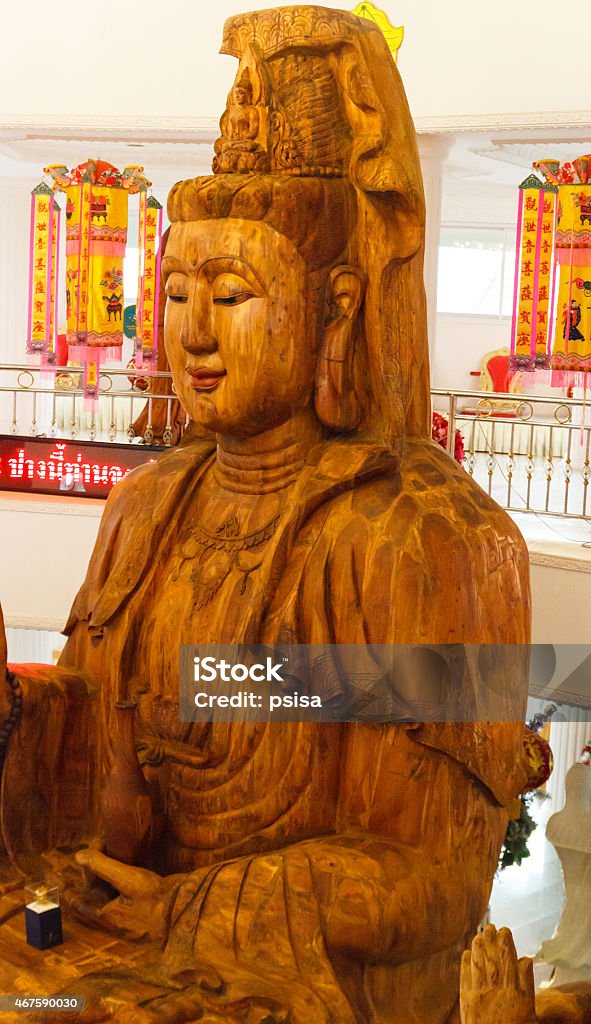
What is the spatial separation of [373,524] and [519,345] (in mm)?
5768

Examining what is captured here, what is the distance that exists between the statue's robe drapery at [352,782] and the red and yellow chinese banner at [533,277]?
5.48m

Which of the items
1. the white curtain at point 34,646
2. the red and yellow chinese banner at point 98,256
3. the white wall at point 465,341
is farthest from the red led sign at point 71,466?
the white wall at point 465,341

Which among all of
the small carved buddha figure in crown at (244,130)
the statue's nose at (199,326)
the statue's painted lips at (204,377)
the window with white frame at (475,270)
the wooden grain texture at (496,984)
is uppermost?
the window with white frame at (475,270)

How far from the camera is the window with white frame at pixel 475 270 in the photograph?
15320mm

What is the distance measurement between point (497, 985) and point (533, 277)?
6.61 meters

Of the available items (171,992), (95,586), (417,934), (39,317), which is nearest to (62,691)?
(95,586)

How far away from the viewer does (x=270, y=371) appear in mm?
2479

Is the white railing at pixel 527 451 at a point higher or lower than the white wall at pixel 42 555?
higher

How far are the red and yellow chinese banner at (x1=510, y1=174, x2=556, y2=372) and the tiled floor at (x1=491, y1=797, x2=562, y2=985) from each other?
3273 mm

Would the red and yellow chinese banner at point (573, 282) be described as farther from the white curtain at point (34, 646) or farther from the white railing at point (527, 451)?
the white curtain at point (34, 646)

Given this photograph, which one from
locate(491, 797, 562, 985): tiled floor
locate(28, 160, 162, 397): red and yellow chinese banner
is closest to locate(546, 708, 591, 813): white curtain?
locate(491, 797, 562, 985): tiled floor

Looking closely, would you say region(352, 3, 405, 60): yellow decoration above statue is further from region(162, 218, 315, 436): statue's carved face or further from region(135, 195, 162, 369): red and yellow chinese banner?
region(162, 218, 315, 436): statue's carved face

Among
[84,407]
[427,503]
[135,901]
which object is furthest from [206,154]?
[135,901]

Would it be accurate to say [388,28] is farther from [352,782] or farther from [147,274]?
[352,782]
